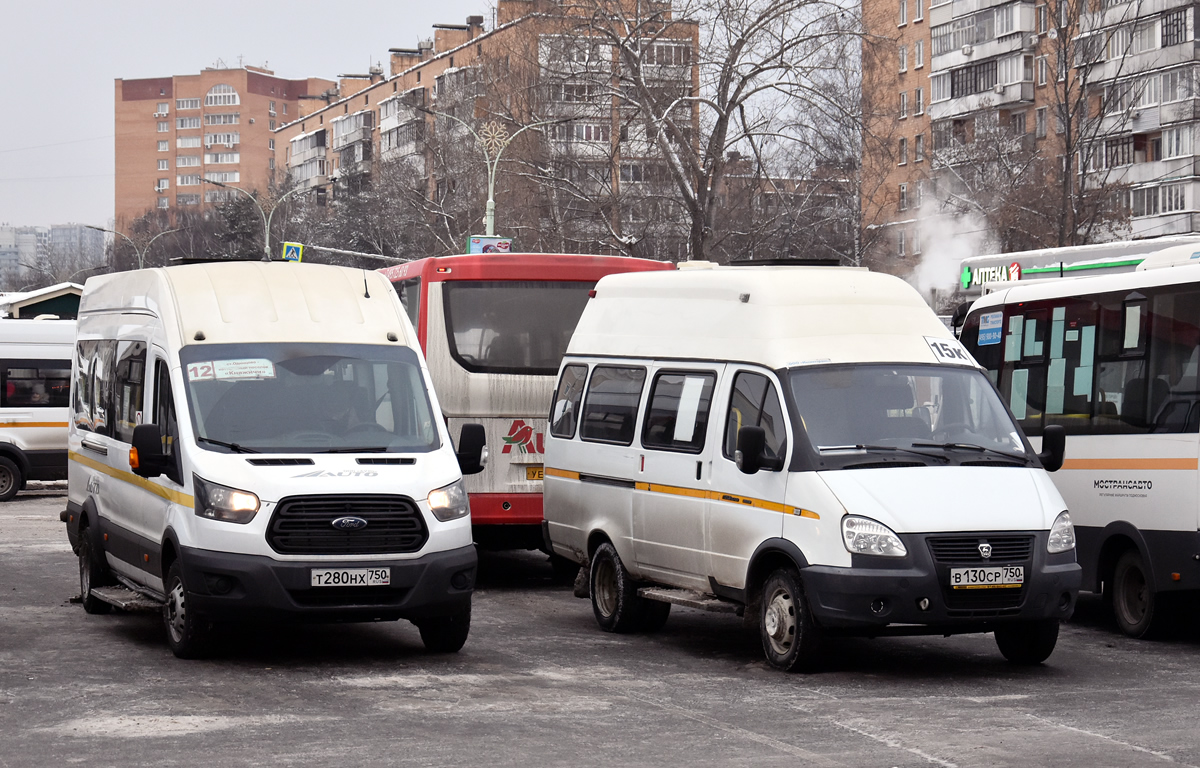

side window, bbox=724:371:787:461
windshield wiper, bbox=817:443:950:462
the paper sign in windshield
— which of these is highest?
the paper sign in windshield

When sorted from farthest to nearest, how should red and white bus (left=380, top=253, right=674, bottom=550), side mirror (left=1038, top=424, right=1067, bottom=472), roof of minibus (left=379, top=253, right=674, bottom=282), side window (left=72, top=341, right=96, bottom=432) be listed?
roof of minibus (left=379, top=253, right=674, bottom=282), red and white bus (left=380, top=253, right=674, bottom=550), side window (left=72, top=341, right=96, bottom=432), side mirror (left=1038, top=424, right=1067, bottom=472)

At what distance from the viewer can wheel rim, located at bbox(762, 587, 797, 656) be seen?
34.7 feet

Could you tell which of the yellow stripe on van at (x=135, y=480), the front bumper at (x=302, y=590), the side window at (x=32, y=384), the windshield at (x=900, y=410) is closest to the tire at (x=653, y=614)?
the front bumper at (x=302, y=590)

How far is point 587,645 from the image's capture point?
12008 mm

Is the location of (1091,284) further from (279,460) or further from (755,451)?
(279,460)

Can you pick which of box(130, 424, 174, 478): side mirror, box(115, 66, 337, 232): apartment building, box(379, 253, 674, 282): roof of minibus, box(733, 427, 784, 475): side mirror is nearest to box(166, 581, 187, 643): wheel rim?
box(130, 424, 174, 478): side mirror

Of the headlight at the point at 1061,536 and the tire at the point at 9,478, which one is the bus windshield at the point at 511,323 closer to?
the headlight at the point at 1061,536

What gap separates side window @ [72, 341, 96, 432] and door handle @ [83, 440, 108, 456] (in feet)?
0.39

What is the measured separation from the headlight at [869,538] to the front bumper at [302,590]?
7.87ft

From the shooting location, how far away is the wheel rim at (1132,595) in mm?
12586

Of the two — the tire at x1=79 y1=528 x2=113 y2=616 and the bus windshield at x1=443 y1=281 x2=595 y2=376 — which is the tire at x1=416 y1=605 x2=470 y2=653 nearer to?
the tire at x1=79 y1=528 x2=113 y2=616

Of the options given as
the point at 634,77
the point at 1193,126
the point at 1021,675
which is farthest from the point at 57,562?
the point at 1193,126

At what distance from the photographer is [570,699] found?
9617 millimetres

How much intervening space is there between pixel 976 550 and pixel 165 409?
520cm
